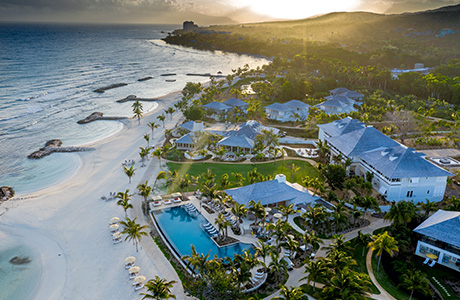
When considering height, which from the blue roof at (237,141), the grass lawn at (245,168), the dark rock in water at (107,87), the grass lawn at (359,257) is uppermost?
the dark rock in water at (107,87)

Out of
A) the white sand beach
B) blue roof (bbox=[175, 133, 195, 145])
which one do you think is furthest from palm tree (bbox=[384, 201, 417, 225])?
blue roof (bbox=[175, 133, 195, 145])

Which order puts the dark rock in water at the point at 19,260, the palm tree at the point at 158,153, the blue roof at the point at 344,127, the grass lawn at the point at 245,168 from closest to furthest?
1. the dark rock in water at the point at 19,260
2. the grass lawn at the point at 245,168
3. the palm tree at the point at 158,153
4. the blue roof at the point at 344,127

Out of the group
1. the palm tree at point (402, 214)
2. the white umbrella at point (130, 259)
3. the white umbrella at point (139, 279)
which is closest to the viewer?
the white umbrella at point (139, 279)

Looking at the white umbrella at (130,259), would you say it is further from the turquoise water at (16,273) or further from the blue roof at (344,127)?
the blue roof at (344,127)

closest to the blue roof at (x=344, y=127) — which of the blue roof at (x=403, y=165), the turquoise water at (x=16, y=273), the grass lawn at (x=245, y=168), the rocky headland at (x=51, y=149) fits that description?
the grass lawn at (x=245, y=168)

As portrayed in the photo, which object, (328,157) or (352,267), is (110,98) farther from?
(352,267)

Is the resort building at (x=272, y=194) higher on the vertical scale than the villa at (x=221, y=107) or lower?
lower

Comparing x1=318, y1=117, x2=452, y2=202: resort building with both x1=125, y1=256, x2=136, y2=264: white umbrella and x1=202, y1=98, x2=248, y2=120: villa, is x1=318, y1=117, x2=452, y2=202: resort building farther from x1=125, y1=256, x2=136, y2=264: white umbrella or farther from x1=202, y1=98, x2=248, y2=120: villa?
x1=202, y1=98, x2=248, y2=120: villa

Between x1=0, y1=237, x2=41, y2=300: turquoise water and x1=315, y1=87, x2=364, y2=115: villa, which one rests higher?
x1=315, y1=87, x2=364, y2=115: villa
